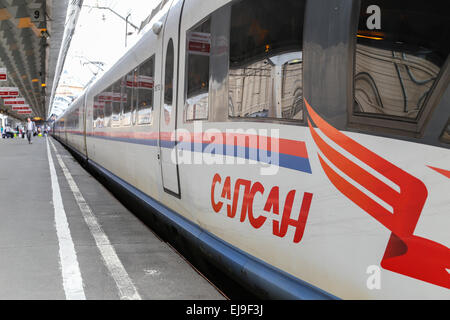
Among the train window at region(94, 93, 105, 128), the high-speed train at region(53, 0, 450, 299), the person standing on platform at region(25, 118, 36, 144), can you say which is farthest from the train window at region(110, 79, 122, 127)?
the person standing on platform at region(25, 118, 36, 144)

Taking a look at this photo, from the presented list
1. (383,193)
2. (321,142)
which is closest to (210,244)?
(321,142)

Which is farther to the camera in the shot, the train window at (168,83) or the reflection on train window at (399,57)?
the train window at (168,83)

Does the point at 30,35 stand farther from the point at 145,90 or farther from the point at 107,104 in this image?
the point at 145,90

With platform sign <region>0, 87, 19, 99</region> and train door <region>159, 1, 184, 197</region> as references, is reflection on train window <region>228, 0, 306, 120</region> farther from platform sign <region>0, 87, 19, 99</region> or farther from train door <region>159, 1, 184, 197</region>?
platform sign <region>0, 87, 19, 99</region>

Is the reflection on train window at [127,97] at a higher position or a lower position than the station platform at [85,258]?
higher

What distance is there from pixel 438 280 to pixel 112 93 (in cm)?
835

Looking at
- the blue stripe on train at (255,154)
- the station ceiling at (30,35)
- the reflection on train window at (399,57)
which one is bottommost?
the blue stripe on train at (255,154)

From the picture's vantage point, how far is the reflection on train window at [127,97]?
7.20 meters

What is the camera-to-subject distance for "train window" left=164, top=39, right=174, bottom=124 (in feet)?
16.0

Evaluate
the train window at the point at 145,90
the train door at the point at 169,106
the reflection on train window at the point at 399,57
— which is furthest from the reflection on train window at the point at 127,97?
the reflection on train window at the point at 399,57

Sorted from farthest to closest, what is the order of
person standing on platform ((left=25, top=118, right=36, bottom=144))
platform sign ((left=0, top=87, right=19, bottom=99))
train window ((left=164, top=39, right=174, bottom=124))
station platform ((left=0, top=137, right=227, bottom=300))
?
platform sign ((left=0, top=87, right=19, bottom=99)) → person standing on platform ((left=25, top=118, right=36, bottom=144)) → train window ((left=164, top=39, right=174, bottom=124)) → station platform ((left=0, top=137, right=227, bottom=300))

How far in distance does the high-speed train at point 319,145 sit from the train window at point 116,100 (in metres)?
4.23

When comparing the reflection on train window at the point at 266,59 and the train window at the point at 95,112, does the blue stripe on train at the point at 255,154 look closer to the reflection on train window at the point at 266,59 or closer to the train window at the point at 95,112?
the reflection on train window at the point at 266,59

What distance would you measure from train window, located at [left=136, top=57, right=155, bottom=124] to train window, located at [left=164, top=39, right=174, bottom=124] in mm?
711
